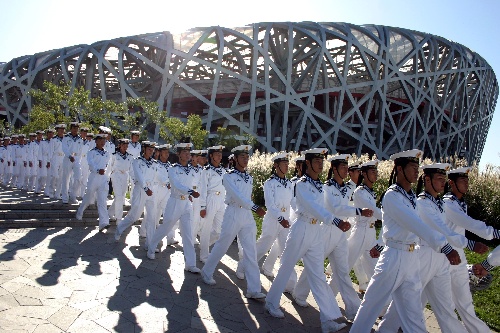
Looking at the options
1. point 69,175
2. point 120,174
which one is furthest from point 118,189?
point 69,175

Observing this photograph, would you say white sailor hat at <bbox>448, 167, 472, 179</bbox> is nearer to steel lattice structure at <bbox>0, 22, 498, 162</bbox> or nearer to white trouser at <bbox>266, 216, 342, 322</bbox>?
white trouser at <bbox>266, 216, 342, 322</bbox>

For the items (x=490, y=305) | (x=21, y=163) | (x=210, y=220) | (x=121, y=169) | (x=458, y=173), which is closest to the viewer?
(x=458, y=173)

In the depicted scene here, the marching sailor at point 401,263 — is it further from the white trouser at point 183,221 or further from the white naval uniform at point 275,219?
the white trouser at point 183,221

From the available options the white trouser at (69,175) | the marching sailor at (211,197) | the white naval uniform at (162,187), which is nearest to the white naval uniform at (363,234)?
the marching sailor at (211,197)

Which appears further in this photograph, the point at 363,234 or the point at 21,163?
the point at 21,163

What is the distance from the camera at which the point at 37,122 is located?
23.6 metres

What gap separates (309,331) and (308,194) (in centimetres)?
167

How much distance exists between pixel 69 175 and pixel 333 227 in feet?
31.1

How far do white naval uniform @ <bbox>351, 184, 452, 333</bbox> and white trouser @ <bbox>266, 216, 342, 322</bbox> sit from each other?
29.1 inches

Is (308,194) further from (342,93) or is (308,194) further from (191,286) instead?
(342,93)

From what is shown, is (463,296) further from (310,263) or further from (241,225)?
(241,225)

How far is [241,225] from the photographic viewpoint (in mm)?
6199

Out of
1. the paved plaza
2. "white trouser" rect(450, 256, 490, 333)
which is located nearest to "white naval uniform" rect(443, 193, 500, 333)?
"white trouser" rect(450, 256, 490, 333)

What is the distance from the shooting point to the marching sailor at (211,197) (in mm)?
7992
